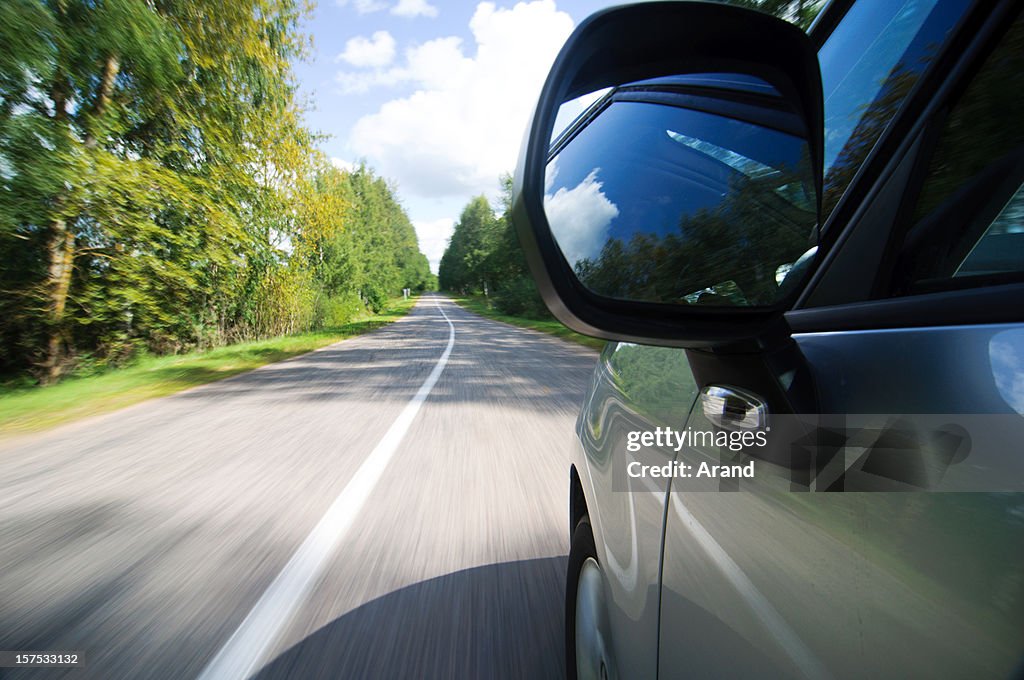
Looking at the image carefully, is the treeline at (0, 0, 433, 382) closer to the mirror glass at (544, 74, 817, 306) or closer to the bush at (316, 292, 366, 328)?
the bush at (316, 292, 366, 328)

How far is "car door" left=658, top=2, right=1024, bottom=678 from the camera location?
52 cm

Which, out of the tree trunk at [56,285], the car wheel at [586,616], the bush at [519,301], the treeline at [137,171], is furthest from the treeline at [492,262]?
the tree trunk at [56,285]

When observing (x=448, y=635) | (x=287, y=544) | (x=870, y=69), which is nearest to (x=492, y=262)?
(x=287, y=544)

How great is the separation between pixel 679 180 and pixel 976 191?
46cm

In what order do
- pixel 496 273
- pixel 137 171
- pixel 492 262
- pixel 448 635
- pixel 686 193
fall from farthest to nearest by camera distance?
pixel 496 273
pixel 492 262
pixel 137 171
pixel 448 635
pixel 686 193

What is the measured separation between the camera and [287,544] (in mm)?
3148

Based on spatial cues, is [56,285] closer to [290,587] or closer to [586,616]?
[290,587]

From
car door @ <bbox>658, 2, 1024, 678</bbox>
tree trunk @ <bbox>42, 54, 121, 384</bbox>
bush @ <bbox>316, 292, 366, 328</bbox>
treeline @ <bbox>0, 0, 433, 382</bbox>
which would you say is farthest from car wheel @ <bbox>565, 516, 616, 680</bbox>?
bush @ <bbox>316, 292, 366, 328</bbox>

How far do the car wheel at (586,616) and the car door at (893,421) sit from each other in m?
0.53

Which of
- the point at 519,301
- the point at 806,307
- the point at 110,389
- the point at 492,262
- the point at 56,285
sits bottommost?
the point at 110,389

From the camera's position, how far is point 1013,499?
0.48 m

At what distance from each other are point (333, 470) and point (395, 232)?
6894 cm

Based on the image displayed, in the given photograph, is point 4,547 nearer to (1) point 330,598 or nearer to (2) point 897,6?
(1) point 330,598

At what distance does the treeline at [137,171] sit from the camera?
8781 mm
